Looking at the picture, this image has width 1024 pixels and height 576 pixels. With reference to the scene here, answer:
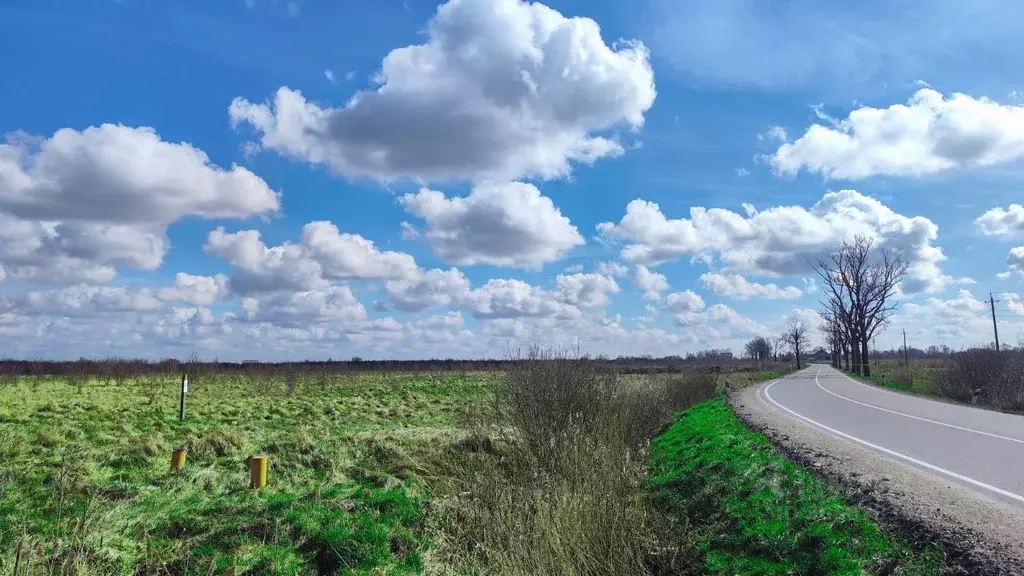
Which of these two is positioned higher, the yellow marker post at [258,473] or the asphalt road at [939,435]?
the asphalt road at [939,435]

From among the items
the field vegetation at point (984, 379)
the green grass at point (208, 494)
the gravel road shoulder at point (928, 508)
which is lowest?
the green grass at point (208, 494)

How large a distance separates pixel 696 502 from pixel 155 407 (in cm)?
2167

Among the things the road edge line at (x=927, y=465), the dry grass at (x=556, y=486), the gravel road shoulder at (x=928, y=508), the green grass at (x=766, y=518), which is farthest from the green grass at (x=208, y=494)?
the road edge line at (x=927, y=465)

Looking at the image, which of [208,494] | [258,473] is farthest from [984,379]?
[208,494]

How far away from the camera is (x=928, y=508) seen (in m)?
7.41

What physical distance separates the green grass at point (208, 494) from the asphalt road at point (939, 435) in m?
7.68

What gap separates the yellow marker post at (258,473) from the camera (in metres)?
12.3

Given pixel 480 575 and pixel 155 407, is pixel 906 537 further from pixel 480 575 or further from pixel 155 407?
pixel 155 407

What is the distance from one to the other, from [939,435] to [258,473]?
43.6ft

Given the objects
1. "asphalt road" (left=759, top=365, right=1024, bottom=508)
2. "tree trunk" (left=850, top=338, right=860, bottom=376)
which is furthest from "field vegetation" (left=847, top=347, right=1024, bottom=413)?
"tree trunk" (left=850, top=338, right=860, bottom=376)

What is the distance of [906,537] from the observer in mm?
6762

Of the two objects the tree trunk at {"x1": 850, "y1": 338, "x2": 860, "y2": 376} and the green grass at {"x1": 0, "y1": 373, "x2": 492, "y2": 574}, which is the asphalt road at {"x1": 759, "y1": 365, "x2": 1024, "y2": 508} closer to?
the green grass at {"x1": 0, "y1": 373, "x2": 492, "y2": 574}

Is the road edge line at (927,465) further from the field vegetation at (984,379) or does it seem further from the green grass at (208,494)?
the field vegetation at (984,379)

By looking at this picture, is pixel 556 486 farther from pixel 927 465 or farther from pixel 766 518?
pixel 927 465
